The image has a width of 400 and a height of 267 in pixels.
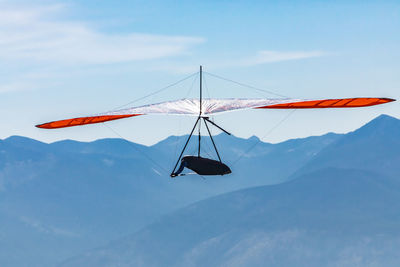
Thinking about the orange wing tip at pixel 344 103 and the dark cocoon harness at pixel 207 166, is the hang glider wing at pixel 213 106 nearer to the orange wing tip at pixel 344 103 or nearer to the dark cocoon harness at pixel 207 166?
the orange wing tip at pixel 344 103

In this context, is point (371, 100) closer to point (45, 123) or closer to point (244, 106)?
point (244, 106)

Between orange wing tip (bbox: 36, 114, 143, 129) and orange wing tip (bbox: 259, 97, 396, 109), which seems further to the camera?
orange wing tip (bbox: 36, 114, 143, 129)

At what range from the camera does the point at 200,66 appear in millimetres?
29016

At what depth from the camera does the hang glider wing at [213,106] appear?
29.1m

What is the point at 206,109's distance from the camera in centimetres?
2970

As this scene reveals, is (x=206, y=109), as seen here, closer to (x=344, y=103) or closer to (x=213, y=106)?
(x=213, y=106)

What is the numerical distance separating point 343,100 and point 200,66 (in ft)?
22.6

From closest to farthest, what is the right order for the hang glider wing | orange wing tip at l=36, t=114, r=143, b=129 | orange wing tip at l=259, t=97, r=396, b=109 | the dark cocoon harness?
orange wing tip at l=259, t=97, r=396, b=109, the dark cocoon harness, the hang glider wing, orange wing tip at l=36, t=114, r=143, b=129

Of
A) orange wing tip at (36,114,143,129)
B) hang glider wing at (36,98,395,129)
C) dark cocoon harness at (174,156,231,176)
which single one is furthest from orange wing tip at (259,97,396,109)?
orange wing tip at (36,114,143,129)

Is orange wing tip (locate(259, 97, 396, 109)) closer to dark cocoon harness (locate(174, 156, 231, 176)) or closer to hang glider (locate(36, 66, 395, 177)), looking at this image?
hang glider (locate(36, 66, 395, 177))

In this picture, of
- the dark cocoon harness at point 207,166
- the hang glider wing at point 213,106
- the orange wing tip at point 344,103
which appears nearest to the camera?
the orange wing tip at point 344,103

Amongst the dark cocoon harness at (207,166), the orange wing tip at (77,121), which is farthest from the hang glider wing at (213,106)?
the dark cocoon harness at (207,166)

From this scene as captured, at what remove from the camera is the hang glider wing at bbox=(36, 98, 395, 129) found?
29058 millimetres

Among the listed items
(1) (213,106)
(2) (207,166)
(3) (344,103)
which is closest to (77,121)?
(1) (213,106)
